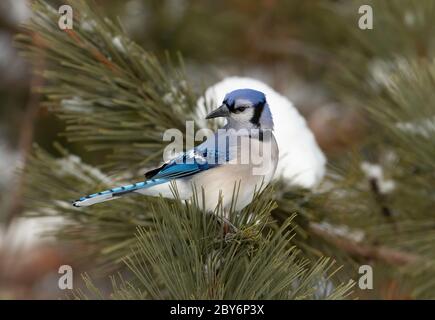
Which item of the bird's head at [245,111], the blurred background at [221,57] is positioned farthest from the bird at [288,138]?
the blurred background at [221,57]

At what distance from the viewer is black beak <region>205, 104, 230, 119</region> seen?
171 centimetres

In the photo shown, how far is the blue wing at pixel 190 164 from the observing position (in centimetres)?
163

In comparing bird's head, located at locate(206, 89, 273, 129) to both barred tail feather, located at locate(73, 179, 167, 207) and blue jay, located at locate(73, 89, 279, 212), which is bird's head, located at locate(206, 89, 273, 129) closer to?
blue jay, located at locate(73, 89, 279, 212)

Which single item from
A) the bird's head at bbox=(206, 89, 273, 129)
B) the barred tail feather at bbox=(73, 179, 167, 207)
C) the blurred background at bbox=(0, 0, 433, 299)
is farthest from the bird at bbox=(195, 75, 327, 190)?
the blurred background at bbox=(0, 0, 433, 299)

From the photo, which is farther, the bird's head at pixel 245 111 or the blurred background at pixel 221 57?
the blurred background at pixel 221 57

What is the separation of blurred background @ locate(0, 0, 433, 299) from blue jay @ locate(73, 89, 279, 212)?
1.04m

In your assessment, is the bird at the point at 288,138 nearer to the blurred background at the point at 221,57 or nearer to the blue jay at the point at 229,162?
the blue jay at the point at 229,162

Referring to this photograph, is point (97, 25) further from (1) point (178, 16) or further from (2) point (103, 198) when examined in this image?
(1) point (178, 16)

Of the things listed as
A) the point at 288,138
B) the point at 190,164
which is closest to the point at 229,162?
the point at 190,164

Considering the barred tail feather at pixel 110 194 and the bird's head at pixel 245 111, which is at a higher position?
the bird's head at pixel 245 111

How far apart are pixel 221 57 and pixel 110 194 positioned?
208 cm

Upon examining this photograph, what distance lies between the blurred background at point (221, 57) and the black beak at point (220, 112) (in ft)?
3.59

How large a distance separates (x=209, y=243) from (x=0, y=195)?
6.38 feet

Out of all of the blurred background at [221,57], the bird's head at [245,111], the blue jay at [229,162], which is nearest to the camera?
the blue jay at [229,162]
